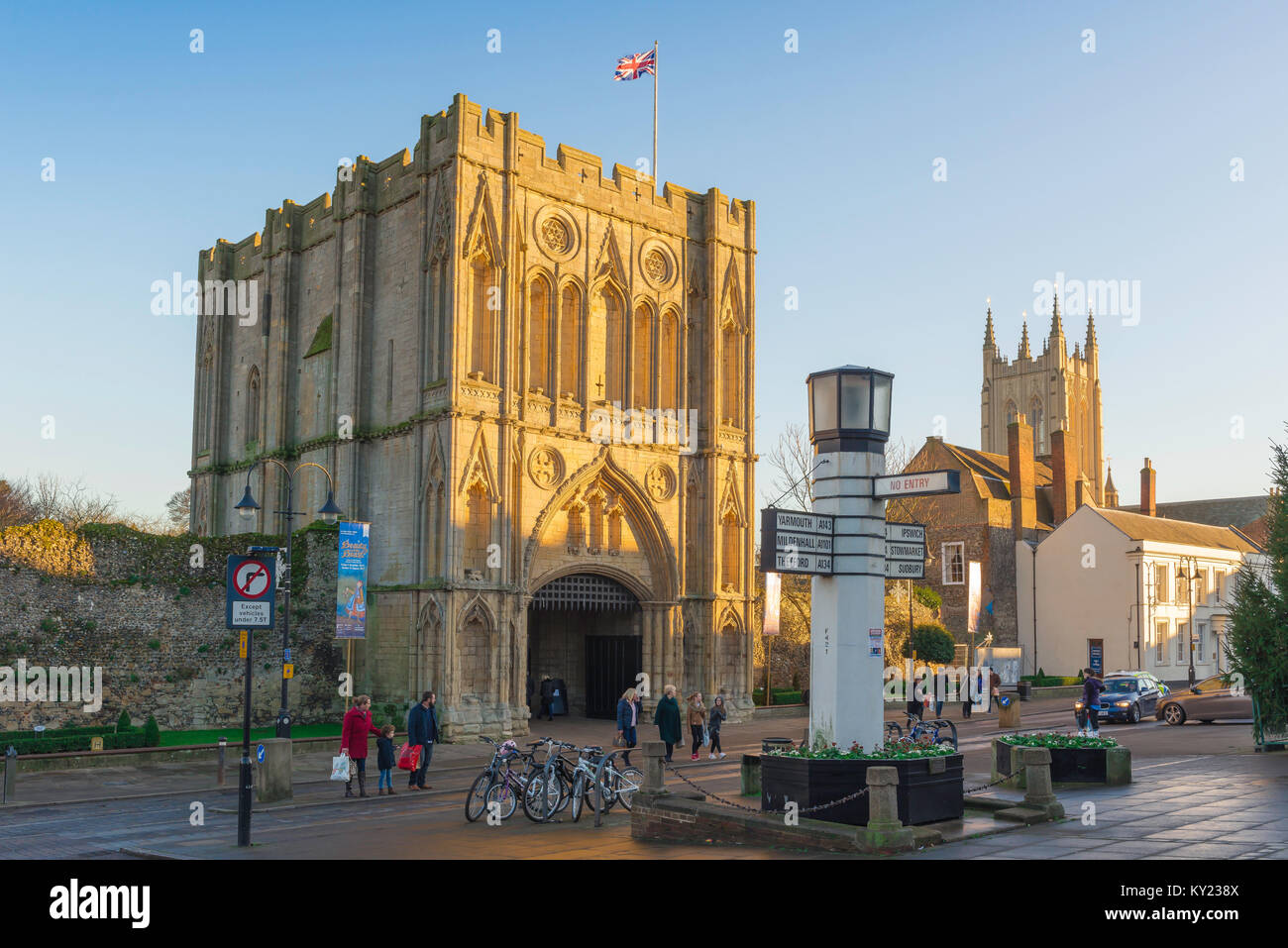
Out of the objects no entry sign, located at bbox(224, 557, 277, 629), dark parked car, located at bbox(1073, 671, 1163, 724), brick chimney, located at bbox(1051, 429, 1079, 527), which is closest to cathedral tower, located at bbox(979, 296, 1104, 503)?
brick chimney, located at bbox(1051, 429, 1079, 527)

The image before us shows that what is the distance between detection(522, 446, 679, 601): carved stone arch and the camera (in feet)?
112

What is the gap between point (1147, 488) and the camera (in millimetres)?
69062

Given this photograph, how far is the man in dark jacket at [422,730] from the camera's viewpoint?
19625 mm

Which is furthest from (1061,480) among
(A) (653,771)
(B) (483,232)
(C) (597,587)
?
(A) (653,771)

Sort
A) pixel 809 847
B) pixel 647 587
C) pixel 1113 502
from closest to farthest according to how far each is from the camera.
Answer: pixel 809 847, pixel 647 587, pixel 1113 502

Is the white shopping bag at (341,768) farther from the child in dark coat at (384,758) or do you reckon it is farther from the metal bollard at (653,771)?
the metal bollard at (653,771)

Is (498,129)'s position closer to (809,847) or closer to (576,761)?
(576,761)

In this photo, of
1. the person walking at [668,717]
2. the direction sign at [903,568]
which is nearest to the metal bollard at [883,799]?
the direction sign at [903,568]

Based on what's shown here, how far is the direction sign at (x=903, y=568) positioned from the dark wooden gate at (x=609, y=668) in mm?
22066

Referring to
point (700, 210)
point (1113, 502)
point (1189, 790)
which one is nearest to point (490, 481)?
point (700, 210)
